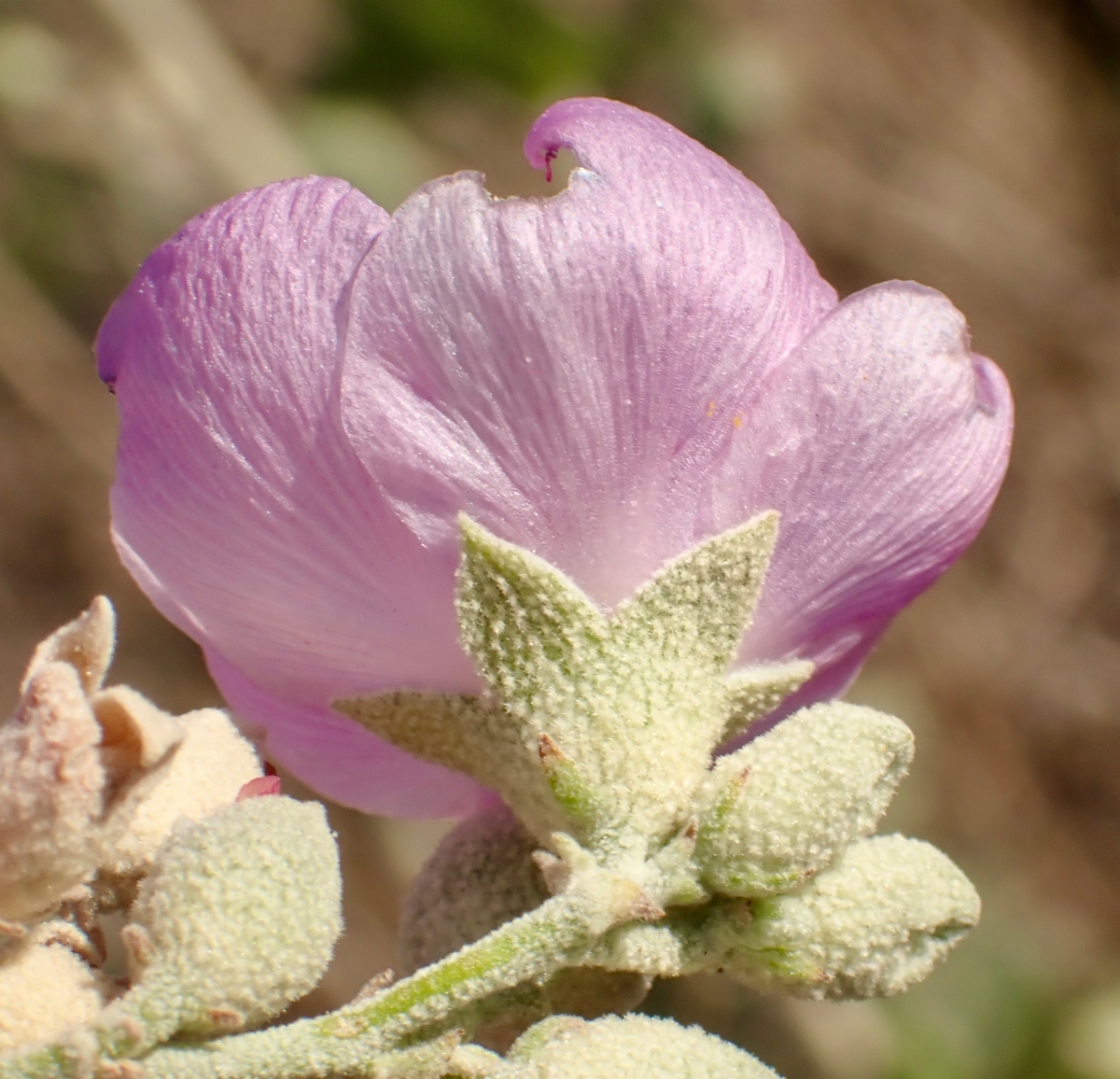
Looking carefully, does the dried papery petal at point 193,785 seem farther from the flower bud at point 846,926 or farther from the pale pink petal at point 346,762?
the flower bud at point 846,926

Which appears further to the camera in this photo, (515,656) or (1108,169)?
(1108,169)

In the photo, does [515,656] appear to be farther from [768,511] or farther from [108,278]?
[108,278]

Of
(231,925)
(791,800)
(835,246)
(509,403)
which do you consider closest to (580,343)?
(509,403)

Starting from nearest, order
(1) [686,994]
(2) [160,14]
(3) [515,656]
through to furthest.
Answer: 1. (3) [515,656]
2. (2) [160,14]
3. (1) [686,994]

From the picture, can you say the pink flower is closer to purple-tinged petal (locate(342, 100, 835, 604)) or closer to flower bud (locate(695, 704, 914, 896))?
purple-tinged petal (locate(342, 100, 835, 604))

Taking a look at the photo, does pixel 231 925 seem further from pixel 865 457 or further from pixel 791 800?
pixel 865 457

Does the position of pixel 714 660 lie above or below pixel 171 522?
above

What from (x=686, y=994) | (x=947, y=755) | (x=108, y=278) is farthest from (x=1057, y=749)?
(x=108, y=278)
